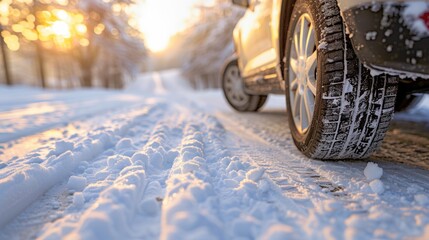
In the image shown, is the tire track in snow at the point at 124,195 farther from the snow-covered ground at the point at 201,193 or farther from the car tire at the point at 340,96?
the car tire at the point at 340,96

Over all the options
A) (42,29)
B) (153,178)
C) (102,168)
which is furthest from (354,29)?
(42,29)

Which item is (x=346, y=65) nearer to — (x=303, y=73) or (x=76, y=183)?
(x=303, y=73)

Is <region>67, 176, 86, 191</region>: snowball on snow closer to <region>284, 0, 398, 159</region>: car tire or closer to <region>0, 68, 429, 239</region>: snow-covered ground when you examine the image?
<region>0, 68, 429, 239</region>: snow-covered ground

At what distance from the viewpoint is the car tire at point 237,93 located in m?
4.61

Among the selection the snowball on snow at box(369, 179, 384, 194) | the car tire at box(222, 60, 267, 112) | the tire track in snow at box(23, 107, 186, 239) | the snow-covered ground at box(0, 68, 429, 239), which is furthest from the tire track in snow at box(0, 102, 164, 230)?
the car tire at box(222, 60, 267, 112)

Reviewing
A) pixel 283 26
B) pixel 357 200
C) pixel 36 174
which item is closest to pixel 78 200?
pixel 36 174

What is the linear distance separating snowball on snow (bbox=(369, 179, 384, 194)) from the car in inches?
12.3

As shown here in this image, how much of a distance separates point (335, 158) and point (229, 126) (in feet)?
5.23

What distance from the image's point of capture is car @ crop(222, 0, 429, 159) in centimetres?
109

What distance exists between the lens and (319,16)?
1.52 m

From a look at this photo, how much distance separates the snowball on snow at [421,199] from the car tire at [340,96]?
0.42 metres

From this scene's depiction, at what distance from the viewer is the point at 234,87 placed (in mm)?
4812

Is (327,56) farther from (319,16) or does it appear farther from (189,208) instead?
(189,208)

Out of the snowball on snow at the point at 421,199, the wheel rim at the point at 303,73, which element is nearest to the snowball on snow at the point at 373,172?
the snowball on snow at the point at 421,199
